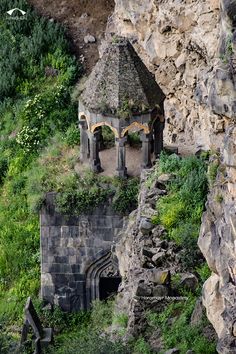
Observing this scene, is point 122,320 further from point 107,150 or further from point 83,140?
point 107,150

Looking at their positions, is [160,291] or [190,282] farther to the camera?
[190,282]

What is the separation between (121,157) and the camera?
73.9ft

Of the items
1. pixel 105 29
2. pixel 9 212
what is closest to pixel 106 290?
pixel 9 212

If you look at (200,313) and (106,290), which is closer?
(200,313)

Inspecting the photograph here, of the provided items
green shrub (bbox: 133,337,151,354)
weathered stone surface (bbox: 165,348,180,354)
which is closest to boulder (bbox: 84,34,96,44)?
green shrub (bbox: 133,337,151,354)

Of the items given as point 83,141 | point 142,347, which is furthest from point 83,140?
point 142,347

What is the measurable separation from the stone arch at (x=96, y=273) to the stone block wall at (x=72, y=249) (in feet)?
0.09

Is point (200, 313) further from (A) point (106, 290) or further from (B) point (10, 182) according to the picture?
(B) point (10, 182)

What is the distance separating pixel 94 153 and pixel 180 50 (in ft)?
12.9

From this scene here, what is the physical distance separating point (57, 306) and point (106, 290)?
140 cm

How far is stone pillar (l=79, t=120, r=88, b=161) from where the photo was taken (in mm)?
22719

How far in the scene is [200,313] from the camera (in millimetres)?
15102

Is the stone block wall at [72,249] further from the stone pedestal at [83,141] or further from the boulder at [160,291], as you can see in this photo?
the boulder at [160,291]

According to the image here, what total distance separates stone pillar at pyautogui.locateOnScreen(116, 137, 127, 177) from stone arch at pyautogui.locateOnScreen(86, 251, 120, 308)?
2205 mm
